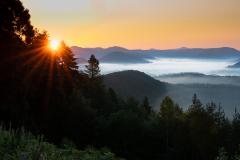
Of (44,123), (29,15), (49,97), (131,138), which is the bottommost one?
(131,138)

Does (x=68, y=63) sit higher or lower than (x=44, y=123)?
higher

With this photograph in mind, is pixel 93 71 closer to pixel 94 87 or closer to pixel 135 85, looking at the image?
pixel 94 87

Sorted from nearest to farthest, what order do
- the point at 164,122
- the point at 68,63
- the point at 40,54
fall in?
the point at 40,54, the point at 164,122, the point at 68,63

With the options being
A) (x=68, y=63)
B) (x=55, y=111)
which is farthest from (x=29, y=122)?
(x=68, y=63)

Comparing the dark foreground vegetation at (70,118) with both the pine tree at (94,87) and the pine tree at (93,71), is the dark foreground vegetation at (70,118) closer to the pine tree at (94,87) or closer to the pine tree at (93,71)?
the pine tree at (94,87)

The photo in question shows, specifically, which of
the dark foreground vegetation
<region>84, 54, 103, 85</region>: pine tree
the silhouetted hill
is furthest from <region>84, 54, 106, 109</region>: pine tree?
the silhouetted hill

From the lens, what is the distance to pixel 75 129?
18.0 m

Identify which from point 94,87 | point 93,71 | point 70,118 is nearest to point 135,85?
point 93,71

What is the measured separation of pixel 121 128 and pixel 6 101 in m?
12.4

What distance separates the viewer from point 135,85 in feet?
506

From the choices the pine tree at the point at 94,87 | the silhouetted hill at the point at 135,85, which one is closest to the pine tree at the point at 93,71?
the pine tree at the point at 94,87

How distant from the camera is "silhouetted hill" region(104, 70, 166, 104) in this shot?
136125 mm

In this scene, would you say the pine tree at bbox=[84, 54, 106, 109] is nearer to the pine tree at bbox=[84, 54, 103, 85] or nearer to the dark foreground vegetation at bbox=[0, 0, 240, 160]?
the pine tree at bbox=[84, 54, 103, 85]

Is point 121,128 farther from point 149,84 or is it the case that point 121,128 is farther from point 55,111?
point 149,84
